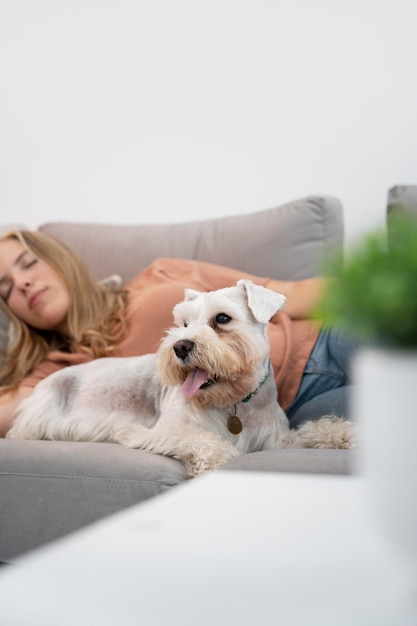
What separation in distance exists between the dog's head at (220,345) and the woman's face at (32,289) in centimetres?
71

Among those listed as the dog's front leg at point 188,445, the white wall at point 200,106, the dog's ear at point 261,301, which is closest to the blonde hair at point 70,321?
the dog's front leg at point 188,445

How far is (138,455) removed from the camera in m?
1.61

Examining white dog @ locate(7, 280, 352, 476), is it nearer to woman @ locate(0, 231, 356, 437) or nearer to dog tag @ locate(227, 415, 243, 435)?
dog tag @ locate(227, 415, 243, 435)

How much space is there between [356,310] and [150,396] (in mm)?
1513

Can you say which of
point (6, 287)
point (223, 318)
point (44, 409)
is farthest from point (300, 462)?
point (6, 287)

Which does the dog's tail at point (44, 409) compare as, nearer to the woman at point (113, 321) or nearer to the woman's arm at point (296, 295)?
the woman at point (113, 321)

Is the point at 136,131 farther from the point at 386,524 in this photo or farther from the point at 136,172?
the point at 386,524

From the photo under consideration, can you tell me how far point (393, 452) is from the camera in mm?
446

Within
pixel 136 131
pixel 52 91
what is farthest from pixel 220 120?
pixel 52 91

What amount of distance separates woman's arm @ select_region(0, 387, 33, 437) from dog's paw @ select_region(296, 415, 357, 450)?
2.95 feet

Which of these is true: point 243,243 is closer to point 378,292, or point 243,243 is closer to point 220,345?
point 220,345

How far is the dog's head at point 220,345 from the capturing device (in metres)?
1.64

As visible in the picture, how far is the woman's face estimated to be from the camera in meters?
2.32

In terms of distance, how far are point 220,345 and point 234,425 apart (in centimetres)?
23
